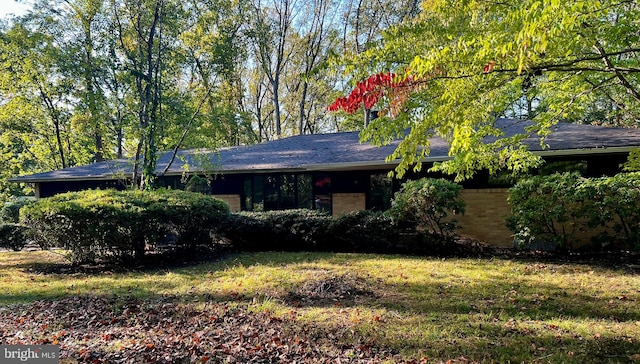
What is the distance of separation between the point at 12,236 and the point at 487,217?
14.6m

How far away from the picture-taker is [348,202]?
1250 cm

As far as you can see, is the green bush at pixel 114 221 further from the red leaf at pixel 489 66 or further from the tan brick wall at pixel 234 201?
the red leaf at pixel 489 66

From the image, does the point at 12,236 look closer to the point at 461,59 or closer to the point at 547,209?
the point at 461,59

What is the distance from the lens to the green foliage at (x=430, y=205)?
9.12 m

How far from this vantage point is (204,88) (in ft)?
44.2

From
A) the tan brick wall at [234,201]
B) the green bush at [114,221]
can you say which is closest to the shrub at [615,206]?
the green bush at [114,221]

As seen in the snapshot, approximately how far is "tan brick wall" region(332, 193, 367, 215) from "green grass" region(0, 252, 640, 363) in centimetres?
295

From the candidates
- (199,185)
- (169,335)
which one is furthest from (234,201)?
(169,335)

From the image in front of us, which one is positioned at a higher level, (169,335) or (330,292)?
(169,335)

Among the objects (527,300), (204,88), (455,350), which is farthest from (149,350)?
(204,88)

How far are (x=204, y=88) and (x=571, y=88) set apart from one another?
11.0m

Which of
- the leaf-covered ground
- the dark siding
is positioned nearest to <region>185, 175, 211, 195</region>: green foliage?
the dark siding

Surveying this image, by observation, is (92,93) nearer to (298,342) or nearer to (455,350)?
(298,342)

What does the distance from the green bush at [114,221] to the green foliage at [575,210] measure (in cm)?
769
